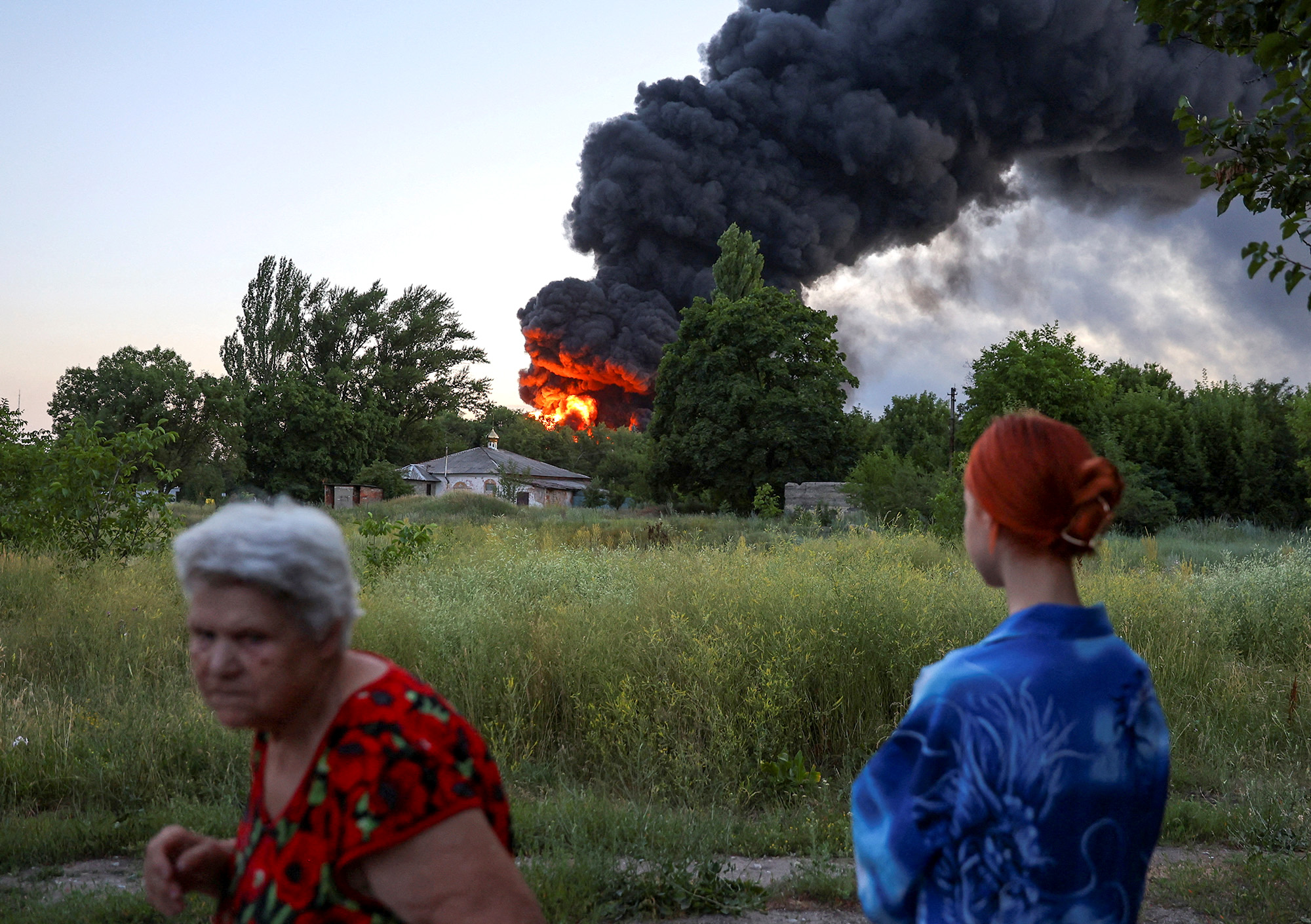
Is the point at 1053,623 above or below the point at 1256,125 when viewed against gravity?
below

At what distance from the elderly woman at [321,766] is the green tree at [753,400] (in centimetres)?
3677

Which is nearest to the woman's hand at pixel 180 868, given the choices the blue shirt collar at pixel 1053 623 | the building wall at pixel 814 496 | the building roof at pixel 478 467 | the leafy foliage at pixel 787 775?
Result: the blue shirt collar at pixel 1053 623

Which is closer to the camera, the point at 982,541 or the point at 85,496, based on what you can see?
the point at 982,541

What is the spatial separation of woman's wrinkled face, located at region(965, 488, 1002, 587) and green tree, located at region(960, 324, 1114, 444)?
2951 centimetres

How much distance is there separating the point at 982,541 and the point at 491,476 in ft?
205

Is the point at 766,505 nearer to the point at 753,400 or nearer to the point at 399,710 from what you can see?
the point at 753,400

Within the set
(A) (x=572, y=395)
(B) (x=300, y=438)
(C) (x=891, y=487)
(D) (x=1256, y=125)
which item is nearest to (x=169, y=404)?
(B) (x=300, y=438)

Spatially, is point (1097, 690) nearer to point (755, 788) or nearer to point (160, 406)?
point (755, 788)

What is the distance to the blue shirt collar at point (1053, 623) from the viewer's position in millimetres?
1631

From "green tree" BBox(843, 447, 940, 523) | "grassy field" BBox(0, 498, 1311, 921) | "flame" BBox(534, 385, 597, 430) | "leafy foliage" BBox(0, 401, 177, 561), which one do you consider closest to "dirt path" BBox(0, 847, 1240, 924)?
"grassy field" BBox(0, 498, 1311, 921)

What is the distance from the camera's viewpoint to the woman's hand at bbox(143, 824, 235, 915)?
159 centimetres

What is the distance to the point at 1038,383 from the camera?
101ft

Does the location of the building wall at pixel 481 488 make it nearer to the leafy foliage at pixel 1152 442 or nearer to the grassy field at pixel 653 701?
the leafy foliage at pixel 1152 442

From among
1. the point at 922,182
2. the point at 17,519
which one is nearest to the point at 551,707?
the point at 17,519
